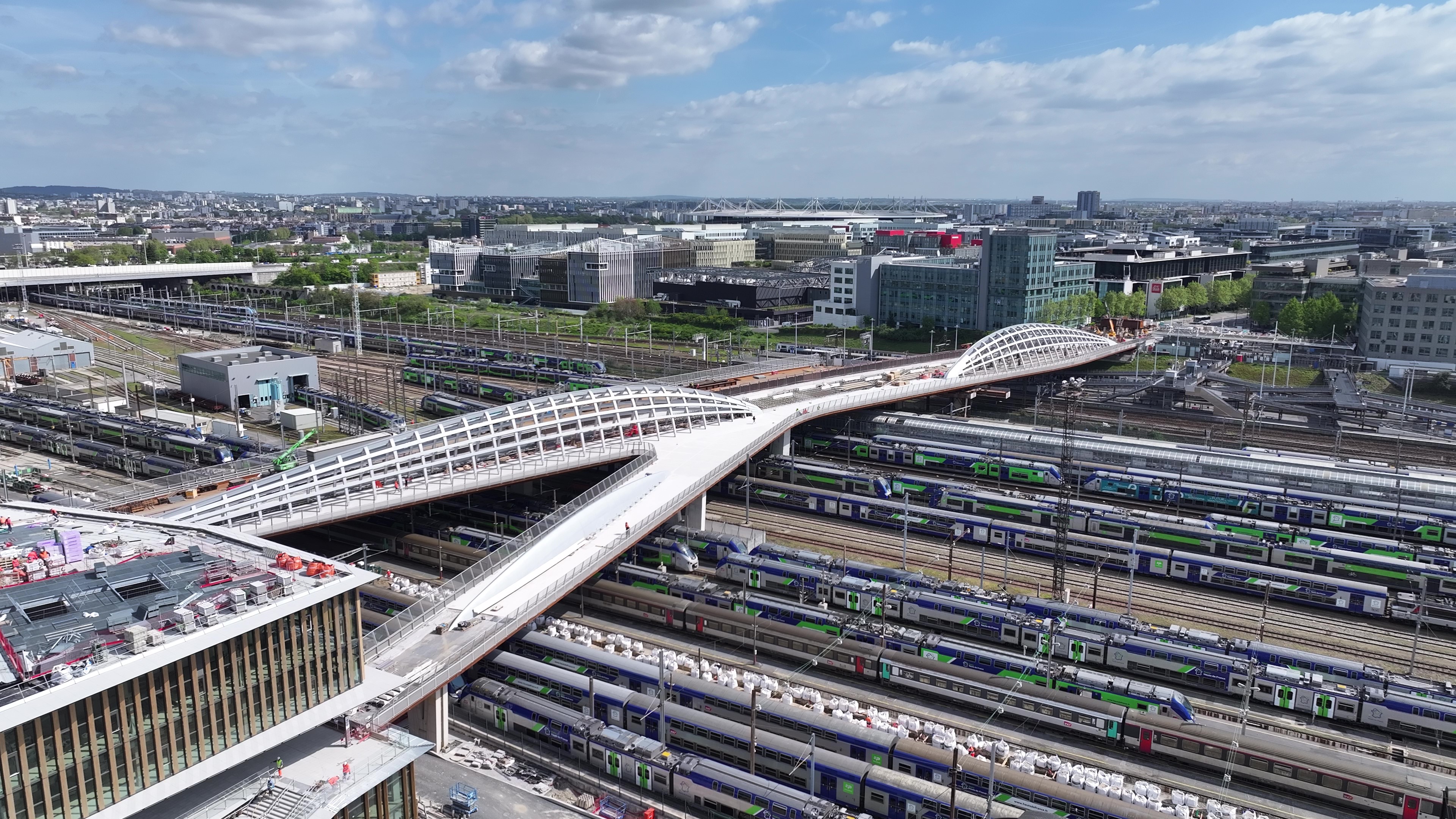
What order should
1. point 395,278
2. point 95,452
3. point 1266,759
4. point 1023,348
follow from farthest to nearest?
point 395,278, point 1023,348, point 95,452, point 1266,759

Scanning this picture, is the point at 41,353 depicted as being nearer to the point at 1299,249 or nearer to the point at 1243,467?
the point at 1243,467

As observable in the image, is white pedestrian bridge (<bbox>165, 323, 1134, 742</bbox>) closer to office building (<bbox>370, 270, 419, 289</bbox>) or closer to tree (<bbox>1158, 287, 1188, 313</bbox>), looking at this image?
tree (<bbox>1158, 287, 1188, 313</bbox>)

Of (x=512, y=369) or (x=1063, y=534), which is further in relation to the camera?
(x=512, y=369)

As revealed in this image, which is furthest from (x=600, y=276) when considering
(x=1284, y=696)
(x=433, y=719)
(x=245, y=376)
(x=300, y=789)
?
(x=300, y=789)

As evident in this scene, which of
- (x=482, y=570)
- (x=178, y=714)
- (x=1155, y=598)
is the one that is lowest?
(x=1155, y=598)

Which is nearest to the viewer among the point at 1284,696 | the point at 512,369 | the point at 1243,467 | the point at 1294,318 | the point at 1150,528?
the point at 1284,696

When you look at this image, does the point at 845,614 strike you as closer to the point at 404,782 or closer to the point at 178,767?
the point at 404,782

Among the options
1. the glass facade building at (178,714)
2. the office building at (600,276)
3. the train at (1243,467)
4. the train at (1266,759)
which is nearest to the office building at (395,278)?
the office building at (600,276)

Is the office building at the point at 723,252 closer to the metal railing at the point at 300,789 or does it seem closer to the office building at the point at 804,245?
the office building at the point at 804,245
